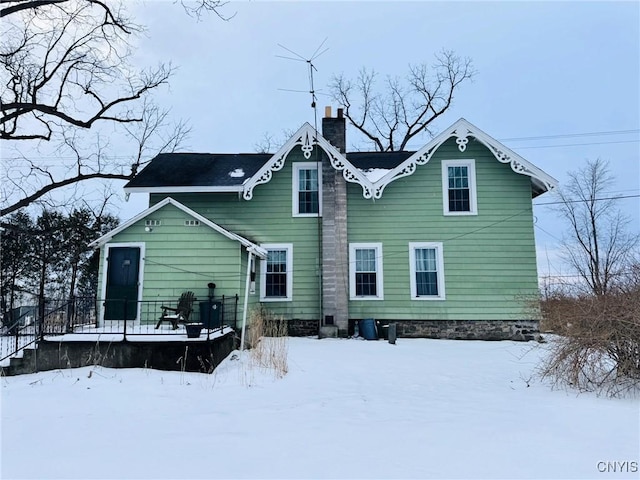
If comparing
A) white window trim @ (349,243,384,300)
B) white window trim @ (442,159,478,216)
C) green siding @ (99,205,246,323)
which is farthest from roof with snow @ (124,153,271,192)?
white window trim @ (442,159,478,216)

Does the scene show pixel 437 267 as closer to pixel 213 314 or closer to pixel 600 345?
pixel 213 314

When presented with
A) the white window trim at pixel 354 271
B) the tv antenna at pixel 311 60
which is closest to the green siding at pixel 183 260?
the white window trim at pixel 354 271

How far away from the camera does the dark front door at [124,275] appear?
10.9 m

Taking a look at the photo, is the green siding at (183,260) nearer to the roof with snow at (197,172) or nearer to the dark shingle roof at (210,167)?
the roof with snow at (197,172)

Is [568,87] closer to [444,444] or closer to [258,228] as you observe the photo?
[258,228]

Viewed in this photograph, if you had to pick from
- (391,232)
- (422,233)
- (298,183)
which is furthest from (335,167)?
(422,233)

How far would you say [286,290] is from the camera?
1299 centimetres

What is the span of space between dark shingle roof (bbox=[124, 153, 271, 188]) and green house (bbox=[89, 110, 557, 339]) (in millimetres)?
108

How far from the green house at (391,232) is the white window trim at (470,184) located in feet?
0.10

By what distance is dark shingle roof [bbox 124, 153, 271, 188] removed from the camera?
43.7 ft

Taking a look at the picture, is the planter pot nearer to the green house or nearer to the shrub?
the green house

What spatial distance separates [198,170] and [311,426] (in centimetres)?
1134

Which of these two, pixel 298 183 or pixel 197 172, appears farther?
pixel 197 172

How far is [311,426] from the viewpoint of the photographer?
4629 millimetres
